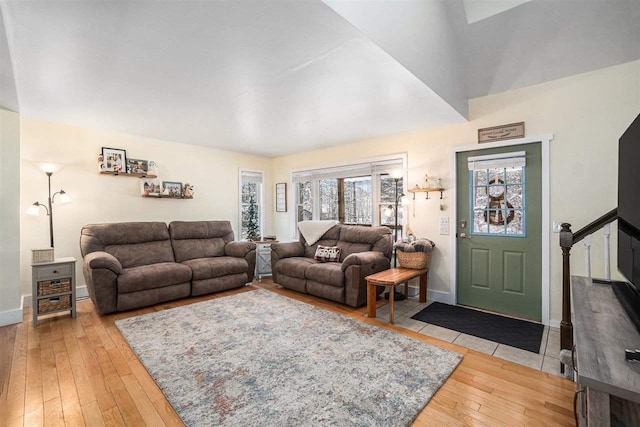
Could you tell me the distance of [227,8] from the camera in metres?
1.62

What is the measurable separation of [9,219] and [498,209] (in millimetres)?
5376

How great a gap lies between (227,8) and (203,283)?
331 centimetres

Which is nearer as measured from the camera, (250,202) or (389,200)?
(389,200)

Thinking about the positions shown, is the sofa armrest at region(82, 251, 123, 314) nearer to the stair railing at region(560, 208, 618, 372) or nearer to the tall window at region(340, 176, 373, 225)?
the tall window at region(340, 176, 373, 225)

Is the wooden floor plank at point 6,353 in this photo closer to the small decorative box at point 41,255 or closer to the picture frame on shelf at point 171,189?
the small decorative box at point 41,255

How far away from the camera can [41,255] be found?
3107 mm

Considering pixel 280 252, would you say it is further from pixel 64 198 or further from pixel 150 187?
pixel 64 198

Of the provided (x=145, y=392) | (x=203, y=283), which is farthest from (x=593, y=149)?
(x=203, y=283)

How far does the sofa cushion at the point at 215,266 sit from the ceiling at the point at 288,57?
186cm

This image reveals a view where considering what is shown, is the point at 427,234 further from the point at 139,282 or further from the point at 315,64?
the point at 139,282

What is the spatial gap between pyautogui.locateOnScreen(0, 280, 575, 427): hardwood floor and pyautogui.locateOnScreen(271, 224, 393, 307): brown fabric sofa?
39.0 inches

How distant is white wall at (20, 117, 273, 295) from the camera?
11.6 feet

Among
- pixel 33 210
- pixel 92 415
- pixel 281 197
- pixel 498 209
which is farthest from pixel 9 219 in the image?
pixel 498 209

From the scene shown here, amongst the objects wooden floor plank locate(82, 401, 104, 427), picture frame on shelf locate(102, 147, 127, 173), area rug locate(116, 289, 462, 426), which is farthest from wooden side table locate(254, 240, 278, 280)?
wooden floor plank locate(82, 401, 104, 427)
